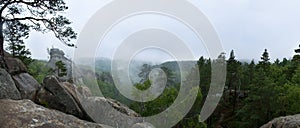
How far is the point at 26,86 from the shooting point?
20328 millimetres

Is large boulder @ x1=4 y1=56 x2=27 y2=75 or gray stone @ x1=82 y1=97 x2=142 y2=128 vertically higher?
large boulder @ x1=4 y1=56 x2=27 y2=75

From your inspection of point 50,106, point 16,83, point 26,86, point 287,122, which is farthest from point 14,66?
point 287,122

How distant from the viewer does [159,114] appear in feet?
136

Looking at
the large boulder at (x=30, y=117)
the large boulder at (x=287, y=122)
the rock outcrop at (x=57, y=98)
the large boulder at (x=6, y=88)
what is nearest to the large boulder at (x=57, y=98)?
the rock outcrop at (x=57, y=98)

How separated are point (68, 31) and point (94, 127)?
7.59 metres

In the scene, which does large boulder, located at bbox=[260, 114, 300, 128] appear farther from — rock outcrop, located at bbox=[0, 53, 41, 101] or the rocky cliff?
rock outcrop, located at bbox=[0, 53, 41, 101]

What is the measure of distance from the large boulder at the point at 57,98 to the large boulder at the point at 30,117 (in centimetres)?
392

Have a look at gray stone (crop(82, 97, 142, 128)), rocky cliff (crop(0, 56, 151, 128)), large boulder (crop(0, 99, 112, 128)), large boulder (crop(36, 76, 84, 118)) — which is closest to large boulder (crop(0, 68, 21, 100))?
rocky cliff (crop(0, 56, 151, 128))

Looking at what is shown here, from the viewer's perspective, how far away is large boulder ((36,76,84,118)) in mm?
19172

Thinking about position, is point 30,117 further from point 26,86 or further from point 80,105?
point 26,86

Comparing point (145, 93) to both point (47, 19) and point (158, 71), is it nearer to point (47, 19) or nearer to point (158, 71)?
point (158, 71)

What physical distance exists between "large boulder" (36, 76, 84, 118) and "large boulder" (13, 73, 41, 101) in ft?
2.19

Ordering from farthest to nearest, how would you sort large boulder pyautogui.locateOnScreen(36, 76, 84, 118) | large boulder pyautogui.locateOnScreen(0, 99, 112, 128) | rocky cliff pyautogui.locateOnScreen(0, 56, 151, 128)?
large boulder pyautogui.locateOnScreen(36, 76, 84, 118)
rocky cliff pyautogui.locateOnScreen(0, 56, 151, 128)
large boulder pyautogui.locateOnScreen(0, 99, 112, 128)

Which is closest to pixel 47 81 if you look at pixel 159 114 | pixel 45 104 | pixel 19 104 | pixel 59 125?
pixel 45 104
